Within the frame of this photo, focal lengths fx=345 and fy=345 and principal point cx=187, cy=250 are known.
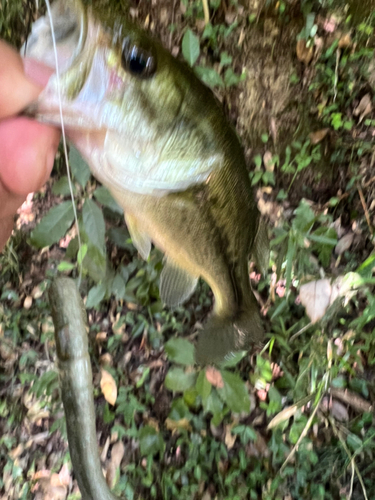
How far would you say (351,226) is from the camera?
1740mm

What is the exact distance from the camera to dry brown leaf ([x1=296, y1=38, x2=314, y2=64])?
173 centimetres

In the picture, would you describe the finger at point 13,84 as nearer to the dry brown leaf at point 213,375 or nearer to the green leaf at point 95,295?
the green leaf at point 95,295

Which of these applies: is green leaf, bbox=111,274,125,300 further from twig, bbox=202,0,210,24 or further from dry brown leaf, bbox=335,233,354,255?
twig, bbox=202,0,210,24

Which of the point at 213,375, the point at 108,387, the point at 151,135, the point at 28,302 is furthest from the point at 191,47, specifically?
the point at 108,387

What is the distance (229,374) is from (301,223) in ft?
2.36

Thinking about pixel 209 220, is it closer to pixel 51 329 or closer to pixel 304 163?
pixel 304 163

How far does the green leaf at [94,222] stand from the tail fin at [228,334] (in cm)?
47

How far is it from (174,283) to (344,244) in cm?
107

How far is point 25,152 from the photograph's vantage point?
30.2 inches

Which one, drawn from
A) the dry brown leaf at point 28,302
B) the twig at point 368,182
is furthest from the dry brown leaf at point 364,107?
the dry brown leaf at point 28,302

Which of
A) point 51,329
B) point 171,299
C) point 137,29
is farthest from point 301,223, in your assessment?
point 51,329

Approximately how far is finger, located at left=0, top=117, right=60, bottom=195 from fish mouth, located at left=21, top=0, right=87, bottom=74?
0.15 m

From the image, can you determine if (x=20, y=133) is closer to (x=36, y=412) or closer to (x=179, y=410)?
(x=179, y=410)

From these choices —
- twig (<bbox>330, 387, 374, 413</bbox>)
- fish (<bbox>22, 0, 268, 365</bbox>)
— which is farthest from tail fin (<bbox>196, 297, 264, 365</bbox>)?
twig (<bbox>330, 387, 374, 413</bbox>)
